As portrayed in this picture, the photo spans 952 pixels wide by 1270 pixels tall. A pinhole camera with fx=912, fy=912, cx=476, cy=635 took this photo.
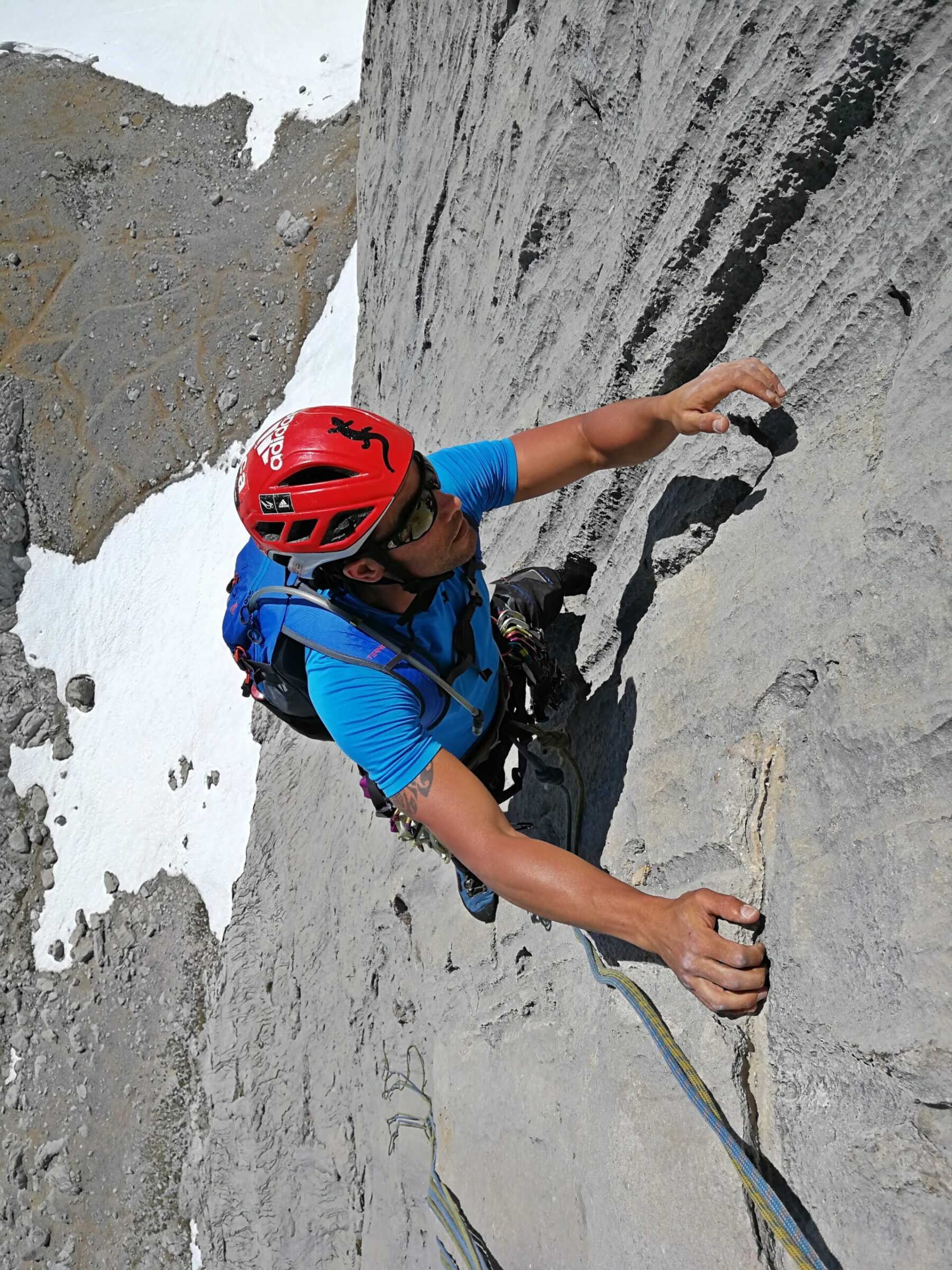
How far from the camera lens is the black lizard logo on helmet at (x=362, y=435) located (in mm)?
2881

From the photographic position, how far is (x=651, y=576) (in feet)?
12.0

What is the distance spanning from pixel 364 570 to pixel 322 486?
11.9 inches

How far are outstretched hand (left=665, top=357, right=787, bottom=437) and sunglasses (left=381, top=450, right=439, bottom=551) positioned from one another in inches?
33.0

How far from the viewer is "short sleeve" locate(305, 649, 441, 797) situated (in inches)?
107

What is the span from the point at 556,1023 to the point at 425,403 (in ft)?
16.5

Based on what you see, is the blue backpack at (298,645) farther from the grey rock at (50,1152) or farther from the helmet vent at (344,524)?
the grey rock at (50,1152)

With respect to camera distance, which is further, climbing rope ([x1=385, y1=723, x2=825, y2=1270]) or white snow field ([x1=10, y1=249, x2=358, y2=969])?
white snow field ([x1=10, y1=249, x2=358, y2=969])

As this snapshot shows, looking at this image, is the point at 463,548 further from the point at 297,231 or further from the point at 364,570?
the point at 297,231

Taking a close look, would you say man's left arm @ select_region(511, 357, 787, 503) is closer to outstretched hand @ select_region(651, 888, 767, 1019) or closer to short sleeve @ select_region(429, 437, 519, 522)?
short sleeve @ select_region(429, 437, 519, 522)

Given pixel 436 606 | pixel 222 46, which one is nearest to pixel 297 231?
pixel 222 46

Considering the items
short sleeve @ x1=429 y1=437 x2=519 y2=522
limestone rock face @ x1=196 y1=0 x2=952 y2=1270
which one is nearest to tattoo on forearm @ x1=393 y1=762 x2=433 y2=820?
limestone rock face @ x1=196 y1=0 x2=952 y2=1270

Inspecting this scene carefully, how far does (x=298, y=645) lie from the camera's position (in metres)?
3.05

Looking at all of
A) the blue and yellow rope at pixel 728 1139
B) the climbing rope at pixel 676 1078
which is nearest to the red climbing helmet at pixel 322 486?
the climbing rope at pixel 676 1078

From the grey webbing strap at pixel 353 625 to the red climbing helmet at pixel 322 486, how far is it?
0.37 ft
